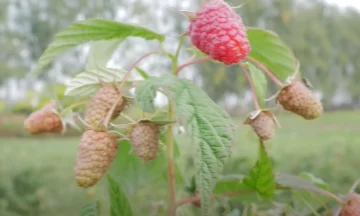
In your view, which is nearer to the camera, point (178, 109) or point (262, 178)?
point (178, 109)

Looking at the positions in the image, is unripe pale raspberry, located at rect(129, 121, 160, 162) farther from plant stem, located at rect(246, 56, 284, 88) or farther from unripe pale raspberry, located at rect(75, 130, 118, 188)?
plant stem, located at rect(246, 56, 284, 88)

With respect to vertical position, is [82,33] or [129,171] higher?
[82,33]

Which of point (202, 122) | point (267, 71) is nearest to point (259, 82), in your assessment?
point (267, 71)

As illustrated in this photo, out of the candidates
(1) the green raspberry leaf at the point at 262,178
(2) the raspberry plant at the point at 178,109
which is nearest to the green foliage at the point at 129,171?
(2) the raspberry plant at the point at 178,109

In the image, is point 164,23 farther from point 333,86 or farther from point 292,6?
point 333,86

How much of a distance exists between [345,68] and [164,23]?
5.44m

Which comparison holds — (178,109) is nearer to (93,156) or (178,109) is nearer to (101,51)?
(93,156)

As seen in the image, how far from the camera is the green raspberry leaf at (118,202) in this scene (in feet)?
1.44

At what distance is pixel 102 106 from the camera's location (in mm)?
409

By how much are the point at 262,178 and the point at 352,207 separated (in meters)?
0.08

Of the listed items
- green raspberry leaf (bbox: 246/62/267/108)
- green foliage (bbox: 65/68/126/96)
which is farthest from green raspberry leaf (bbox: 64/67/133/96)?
green raspberry leaf (bbox: 246/62/267/108)

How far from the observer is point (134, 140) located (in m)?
0.38

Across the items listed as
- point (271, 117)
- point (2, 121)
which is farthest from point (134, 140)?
point (2, 121)

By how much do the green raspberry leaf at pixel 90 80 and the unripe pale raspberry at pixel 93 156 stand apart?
0.24ft
